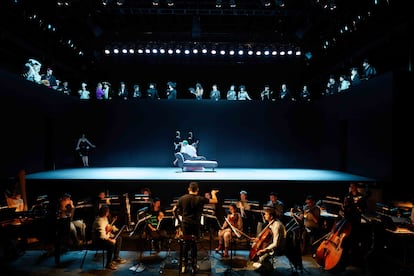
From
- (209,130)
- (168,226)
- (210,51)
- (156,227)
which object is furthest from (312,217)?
(210,51)

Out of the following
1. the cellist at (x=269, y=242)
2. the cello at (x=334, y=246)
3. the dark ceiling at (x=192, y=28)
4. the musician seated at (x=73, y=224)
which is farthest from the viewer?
the dark ceiling at (x=192, y=28)

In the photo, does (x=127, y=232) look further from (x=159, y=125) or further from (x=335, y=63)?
(x=335, y=63)

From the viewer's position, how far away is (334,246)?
4.98 meters

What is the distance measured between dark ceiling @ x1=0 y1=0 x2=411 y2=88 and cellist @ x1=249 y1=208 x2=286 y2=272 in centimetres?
718

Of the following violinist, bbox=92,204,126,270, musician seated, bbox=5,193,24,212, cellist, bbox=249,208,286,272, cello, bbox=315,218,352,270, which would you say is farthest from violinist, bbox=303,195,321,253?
musician seated, bbox=5,193,24,212

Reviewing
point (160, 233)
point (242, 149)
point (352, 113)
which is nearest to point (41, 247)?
point (160, 233)

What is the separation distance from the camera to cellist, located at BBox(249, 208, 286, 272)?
17.0 feet

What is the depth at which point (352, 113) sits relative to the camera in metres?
10.6

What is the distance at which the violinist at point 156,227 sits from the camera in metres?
6.20

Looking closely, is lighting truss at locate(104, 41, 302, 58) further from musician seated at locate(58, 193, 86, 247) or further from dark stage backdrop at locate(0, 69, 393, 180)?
musician seated at locate(58, 193, 86, 247)

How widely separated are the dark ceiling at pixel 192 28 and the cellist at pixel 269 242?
718cm

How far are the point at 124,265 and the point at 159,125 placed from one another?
25.1 ft

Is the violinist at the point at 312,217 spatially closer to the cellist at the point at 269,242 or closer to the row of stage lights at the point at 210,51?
the cellist at the point at 269,242

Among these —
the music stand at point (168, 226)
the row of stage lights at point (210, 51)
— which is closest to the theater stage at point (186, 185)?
the music stand at point (168, 226)
